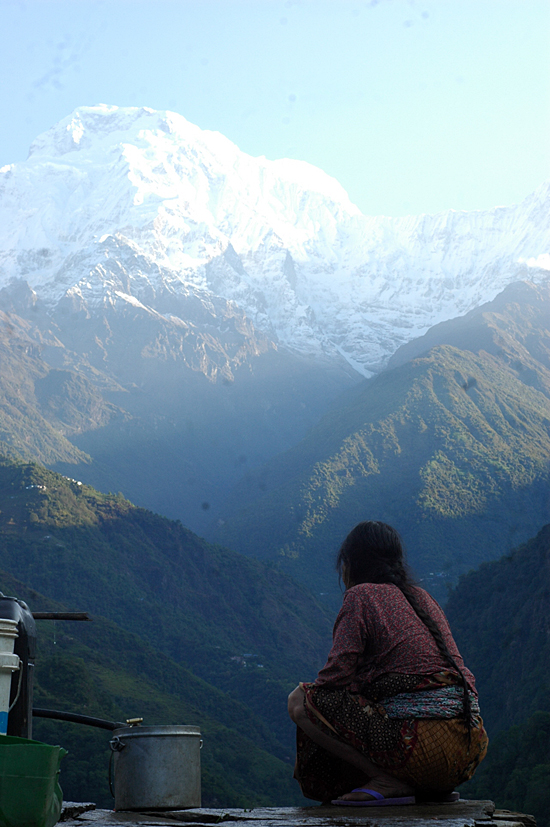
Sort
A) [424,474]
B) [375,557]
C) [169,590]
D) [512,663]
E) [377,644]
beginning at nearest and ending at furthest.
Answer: [377,644], [375,557], [512,663], [169,590], [424,474]

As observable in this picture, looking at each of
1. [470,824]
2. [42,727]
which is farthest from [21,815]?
[42,727]

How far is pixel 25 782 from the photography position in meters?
2.47

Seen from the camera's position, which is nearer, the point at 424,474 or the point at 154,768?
the point at 154,768

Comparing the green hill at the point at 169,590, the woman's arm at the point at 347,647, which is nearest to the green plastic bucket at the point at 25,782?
the woman's arm at the point at 347,647

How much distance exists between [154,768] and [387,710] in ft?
3.67

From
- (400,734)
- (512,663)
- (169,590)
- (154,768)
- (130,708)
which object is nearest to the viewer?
(400,734)

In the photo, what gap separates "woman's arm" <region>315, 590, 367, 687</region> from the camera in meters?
3.82

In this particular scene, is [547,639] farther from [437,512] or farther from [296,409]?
[296,409]

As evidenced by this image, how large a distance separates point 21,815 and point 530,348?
129 metres

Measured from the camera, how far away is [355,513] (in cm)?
8269

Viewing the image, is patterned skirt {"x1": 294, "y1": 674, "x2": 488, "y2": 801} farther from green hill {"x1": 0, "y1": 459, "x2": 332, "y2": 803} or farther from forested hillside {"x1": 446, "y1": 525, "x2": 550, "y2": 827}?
green hill {"x1": 0, "y1": 459, "x2": 332, "y2": 803}

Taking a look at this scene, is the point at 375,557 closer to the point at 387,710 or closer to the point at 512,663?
the point at 387,710

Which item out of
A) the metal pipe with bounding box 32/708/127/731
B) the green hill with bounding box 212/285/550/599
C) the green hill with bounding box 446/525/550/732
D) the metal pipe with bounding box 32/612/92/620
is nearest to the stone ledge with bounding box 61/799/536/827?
the metal pipe with bounding box 32/708/127/731

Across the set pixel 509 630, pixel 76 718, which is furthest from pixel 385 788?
pixel 509 630
